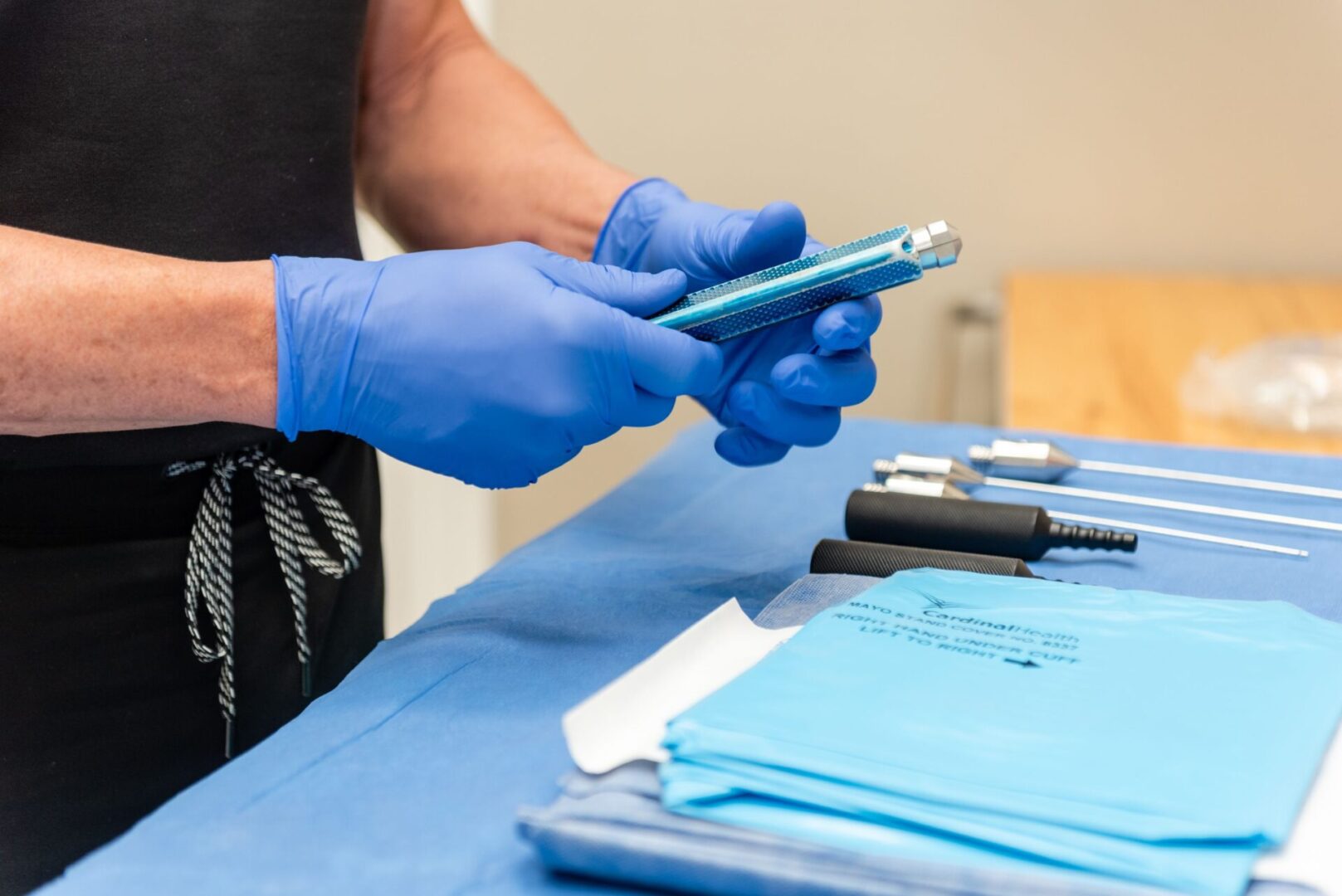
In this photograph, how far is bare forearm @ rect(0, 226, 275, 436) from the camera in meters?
0.62

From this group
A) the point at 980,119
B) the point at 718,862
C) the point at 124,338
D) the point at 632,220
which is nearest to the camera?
the point at 718,862

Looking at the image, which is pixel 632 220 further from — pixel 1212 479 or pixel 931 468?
Answer: pixel 1212 479

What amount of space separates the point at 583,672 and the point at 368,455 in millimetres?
456

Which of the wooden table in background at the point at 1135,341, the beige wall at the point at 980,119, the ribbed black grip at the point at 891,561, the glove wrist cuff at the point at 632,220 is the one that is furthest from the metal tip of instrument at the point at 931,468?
the beige wall at the point at 980,119

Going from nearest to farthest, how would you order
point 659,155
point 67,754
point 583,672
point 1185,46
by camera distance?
point 583,672 → point 67,754 → point 1185,46 → point 659,155

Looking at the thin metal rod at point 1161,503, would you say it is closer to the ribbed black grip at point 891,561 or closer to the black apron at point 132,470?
the ribbed black grip at point 891,561

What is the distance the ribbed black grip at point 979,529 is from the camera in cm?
75

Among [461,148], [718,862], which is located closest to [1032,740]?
[718,862]

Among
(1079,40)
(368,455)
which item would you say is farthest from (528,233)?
(1079,40)

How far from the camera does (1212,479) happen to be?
90 centimetres

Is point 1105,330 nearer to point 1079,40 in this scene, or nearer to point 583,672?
point 1079,40

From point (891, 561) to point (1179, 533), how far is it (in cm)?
23

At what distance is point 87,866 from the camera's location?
1.50 feet

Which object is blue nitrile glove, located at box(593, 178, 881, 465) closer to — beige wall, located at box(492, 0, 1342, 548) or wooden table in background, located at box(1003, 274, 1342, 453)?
wooden table in background, located at box(1003, 274, 1342, 453)
